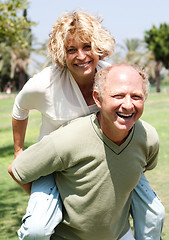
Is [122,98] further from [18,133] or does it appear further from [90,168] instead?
[18,133]

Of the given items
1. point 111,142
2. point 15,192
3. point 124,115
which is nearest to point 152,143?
point 111,142

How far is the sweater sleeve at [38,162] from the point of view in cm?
269

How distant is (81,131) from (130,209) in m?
0.88

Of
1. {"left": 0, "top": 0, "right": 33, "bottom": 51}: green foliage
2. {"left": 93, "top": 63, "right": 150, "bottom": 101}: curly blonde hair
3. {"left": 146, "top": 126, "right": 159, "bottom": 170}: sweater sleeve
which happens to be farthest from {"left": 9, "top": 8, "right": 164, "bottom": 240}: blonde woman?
{"left": 0, "top": 0, "right": 33, "bottom": 51}: green foliage

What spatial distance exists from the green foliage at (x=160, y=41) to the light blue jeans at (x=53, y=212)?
146ft

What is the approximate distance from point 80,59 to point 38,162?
86 centimetres

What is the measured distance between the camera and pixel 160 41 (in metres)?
45.9

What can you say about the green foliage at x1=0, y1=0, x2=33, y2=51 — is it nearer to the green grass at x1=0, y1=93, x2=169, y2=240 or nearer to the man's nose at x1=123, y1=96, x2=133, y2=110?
the green grass at x1=0, y1=93, x2=169, y2=240

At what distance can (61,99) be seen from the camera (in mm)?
3115

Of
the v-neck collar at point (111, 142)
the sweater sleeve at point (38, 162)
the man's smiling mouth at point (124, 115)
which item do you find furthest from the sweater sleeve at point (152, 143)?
the sweater sleeve at point (38, 162)

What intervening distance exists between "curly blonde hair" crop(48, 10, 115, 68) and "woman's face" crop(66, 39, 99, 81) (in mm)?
39

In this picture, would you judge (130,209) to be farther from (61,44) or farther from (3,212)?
(3,212)

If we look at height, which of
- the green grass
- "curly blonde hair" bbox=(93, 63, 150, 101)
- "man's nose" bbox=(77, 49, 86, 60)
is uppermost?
"man's nose" bbox=(77, 49, 86, 60)

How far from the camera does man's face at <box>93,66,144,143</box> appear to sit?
2525 mm
